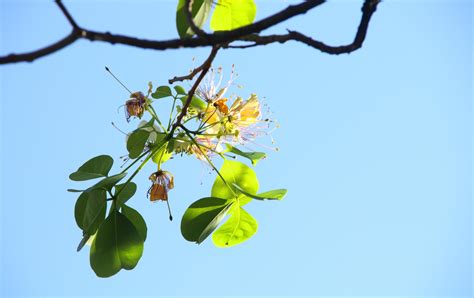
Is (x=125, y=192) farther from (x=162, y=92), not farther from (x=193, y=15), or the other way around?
(x=193, y=15)

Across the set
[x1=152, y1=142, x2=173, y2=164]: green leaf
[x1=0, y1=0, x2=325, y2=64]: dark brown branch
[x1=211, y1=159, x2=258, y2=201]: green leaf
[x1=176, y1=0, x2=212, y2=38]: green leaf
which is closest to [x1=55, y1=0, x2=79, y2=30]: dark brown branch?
[x1=0, y1=0, x2=325, y2=64]: dark brown branch

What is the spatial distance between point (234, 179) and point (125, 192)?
1.29 feet

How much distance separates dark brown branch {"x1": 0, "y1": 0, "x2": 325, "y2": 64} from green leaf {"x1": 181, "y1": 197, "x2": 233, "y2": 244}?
1.08 metres

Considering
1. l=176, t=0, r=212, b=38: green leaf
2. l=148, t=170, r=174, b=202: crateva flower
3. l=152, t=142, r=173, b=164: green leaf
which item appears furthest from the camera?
l=148, t=170, r=174, b=202: crateva flower

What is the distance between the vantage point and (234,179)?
2.12 meters

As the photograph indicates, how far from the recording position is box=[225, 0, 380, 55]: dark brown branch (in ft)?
3.78

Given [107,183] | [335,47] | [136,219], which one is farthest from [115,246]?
[335,47]

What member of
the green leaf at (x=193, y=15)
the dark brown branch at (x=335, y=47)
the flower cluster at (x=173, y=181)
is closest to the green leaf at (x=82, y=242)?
the flower cluster at (x=173, y=181)

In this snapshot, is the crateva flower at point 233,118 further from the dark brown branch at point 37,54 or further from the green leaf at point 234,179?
the dark brown branch at point 37,54

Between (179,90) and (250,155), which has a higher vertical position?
(179,90)

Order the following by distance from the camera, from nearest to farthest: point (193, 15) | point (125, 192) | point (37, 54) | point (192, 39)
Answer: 1. point (37, 54)
2. point (192, 39)
3. point (193, 15)
4. point (125, 192)

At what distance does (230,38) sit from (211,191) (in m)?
1.16

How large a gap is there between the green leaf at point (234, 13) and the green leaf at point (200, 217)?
600 mm

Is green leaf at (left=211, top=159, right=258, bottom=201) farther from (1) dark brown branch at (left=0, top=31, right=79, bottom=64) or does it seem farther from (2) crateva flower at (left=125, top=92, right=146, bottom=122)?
(1) dark brown branch at (left=0, top=31, right=79, bottom=64)
